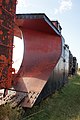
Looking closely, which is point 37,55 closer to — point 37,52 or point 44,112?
point 37,52

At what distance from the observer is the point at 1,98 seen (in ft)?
19.4

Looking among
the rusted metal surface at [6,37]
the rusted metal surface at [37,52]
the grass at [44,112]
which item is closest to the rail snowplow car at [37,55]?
the rusted metal surface at [37,52]

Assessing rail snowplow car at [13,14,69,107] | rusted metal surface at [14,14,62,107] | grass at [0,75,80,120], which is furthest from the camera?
rusted metal surface at [14,14,62,107]

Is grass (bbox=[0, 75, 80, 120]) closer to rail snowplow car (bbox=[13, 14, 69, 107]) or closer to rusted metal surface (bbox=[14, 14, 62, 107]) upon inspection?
rail snowplow car (bbox=[13, 14, 69, 107])

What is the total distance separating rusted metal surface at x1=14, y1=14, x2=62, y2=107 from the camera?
6.88 m

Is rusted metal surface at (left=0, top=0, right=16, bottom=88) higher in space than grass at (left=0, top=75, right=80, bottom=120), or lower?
higher

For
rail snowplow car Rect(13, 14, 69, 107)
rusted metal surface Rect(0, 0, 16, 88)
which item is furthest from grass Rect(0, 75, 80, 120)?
rusted metal surface Rect(0, 0, 16, 88)

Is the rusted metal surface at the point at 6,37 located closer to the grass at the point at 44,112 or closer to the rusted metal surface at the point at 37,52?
the grass at the point at 44,112

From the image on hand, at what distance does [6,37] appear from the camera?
18.3 feet

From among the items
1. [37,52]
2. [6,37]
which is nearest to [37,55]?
[37,52]

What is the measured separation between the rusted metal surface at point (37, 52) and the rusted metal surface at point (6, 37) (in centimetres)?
92

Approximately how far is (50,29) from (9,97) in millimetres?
2558

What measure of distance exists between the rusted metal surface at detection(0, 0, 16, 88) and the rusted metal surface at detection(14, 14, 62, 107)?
0.92 meters

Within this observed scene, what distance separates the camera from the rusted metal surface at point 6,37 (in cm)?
533
